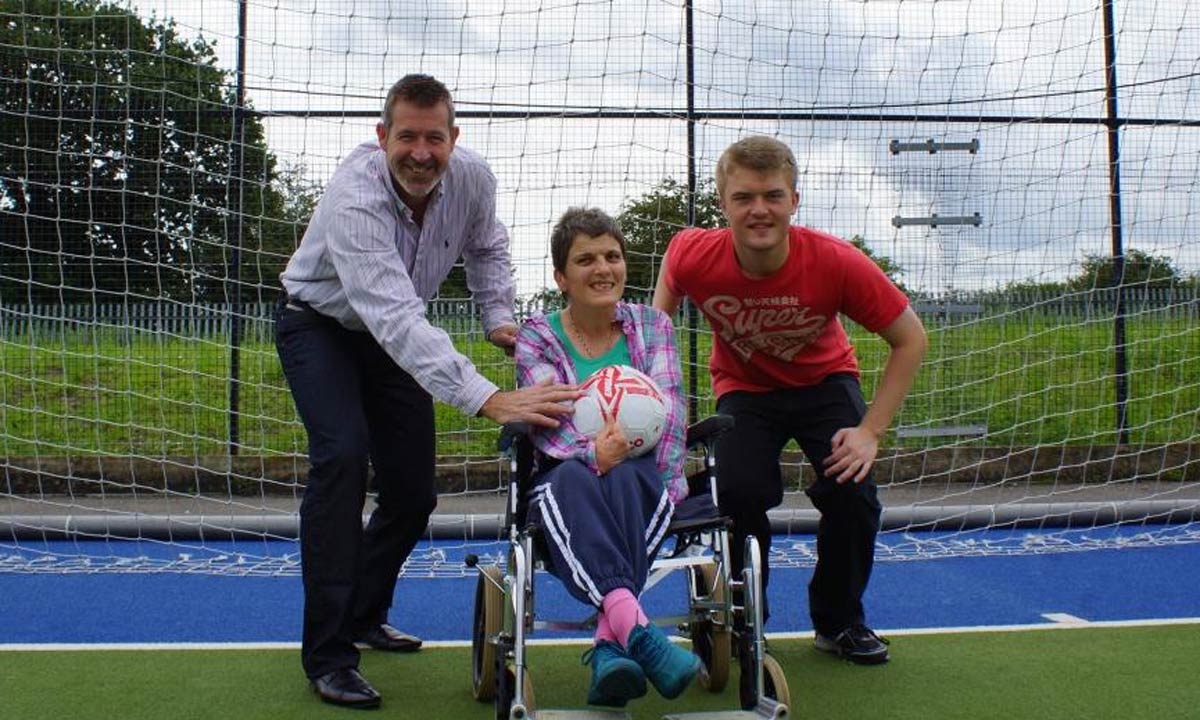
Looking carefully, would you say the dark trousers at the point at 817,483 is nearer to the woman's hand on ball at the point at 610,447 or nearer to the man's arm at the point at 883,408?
the man's arm at the point at 883,408

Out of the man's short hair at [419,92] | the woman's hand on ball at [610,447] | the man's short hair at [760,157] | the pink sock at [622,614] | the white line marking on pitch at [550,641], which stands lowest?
the white line marking on pitch at [550,641]

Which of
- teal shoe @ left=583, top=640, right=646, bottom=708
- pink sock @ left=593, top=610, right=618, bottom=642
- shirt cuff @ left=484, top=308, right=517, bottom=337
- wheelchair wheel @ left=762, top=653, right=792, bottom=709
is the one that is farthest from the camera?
shirt cuff @ left=484, top=308, right=517, bottom=337

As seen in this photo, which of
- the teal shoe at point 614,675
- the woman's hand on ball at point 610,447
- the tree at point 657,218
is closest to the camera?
the teal shoe at point 614,675

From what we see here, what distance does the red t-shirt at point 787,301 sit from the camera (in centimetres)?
357

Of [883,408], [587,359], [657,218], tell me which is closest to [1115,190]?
[657,218]

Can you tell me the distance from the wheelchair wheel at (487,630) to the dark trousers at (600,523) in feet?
0.85

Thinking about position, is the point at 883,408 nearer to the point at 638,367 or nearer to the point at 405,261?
the point at 638,367

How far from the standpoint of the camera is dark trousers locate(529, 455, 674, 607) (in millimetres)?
2783

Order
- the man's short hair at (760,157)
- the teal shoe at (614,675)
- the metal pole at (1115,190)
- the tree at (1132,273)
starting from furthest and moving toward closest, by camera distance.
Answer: the tree at (1132,273) < the metal pole at (1115,190) < the man's short hair at (760,157) < the teal shoe at (614,675)

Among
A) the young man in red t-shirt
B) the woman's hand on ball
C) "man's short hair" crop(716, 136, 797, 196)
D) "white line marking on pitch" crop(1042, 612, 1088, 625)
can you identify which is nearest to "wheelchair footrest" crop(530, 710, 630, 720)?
the woman's hand on ball

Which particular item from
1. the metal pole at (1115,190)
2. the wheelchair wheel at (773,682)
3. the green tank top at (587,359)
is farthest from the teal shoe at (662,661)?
the metal pole at (1115,190)

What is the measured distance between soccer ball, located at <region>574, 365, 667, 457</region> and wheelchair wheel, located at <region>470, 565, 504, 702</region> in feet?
1.62

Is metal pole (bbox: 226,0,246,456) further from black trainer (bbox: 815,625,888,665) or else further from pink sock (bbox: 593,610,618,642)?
pink sock (bbox: 593,610,618,642)

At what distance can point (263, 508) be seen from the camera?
6031 mm
